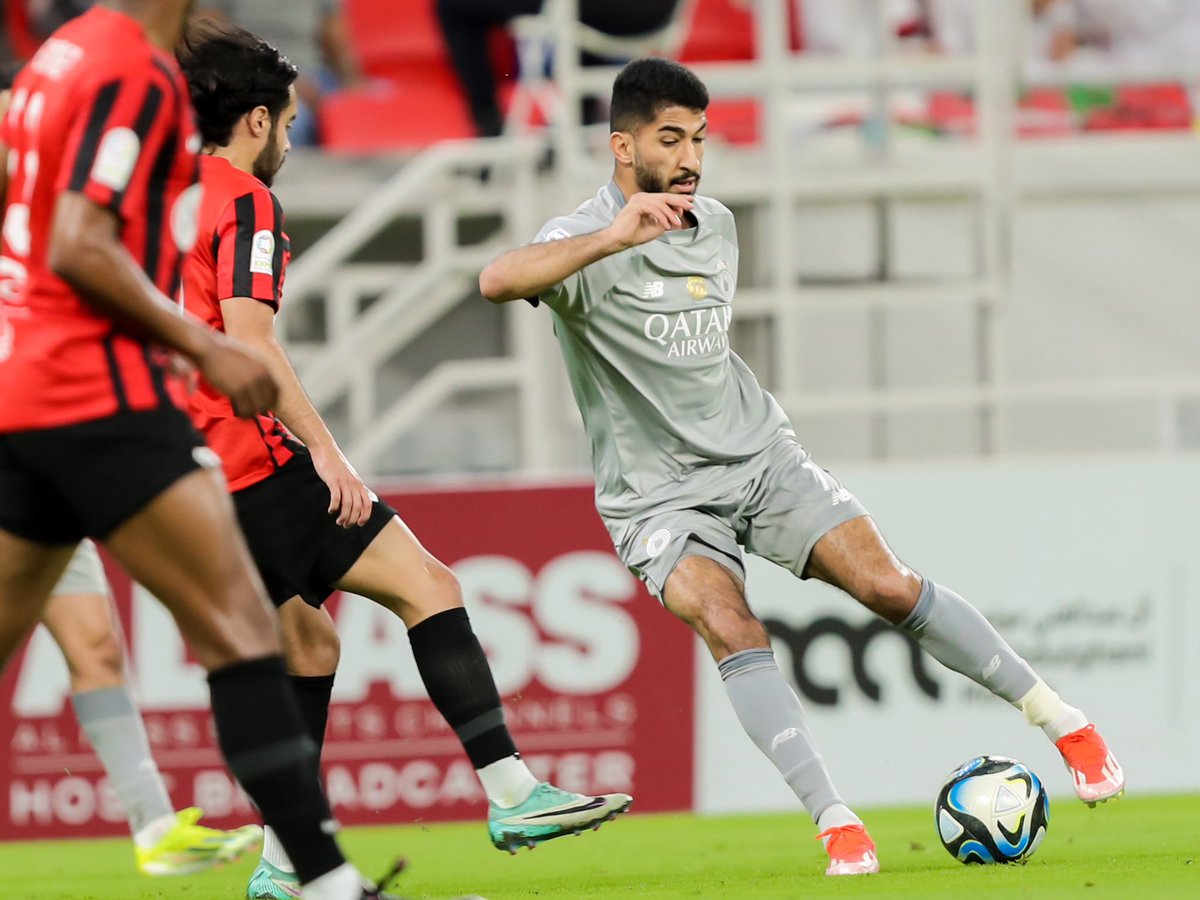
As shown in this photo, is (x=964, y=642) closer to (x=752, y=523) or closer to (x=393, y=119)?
(x=752, y=523)

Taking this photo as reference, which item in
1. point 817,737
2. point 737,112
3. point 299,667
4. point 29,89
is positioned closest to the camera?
point 29,89

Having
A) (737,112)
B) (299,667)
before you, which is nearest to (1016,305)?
(737,112)

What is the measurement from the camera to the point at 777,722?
16.5ft

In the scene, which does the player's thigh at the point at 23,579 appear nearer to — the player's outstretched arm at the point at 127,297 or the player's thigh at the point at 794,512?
the player's outstretched arm at the point at 127,297

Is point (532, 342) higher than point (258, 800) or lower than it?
higher

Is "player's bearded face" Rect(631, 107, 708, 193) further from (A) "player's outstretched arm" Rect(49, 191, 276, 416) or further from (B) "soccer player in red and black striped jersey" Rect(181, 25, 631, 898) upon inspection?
(A) "player's outstretched arm" Rect(49, 191, 276, 416)

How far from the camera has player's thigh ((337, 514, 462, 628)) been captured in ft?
16.5

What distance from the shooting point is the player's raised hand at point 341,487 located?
4.89 m

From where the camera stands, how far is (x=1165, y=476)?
8891mm

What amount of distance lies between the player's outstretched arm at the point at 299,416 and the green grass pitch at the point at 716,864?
1.11 meters

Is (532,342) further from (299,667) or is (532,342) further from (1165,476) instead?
(299,667)

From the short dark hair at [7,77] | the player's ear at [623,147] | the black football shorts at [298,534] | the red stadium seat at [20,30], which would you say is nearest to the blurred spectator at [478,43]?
the red stadium seat at [20,30]

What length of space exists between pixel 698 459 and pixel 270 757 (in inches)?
81.6

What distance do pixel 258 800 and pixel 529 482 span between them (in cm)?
537
